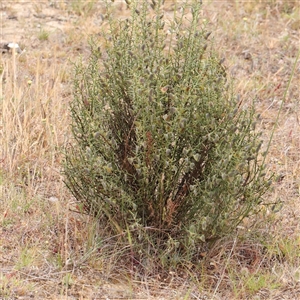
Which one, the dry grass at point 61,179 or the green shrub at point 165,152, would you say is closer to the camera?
the green shrub at point 165,152

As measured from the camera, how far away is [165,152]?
314 cm

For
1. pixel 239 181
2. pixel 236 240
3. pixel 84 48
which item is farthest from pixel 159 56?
pixel 84 48

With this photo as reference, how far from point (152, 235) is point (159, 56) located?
101 cm

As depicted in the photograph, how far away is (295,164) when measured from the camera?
4.48 m

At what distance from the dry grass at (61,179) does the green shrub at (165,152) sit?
8.6 inches

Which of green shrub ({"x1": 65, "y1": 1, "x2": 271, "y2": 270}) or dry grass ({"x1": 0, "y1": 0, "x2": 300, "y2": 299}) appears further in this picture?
dry grass ({"x1": 0, "y1": 0, "x2": 300, "y2": 299})

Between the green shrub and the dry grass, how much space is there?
22 centimetres

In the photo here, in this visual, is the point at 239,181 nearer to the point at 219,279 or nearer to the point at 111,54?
the point at 219,279

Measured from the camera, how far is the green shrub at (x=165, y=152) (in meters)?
3.11

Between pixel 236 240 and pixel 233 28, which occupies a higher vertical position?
pixel 233 28

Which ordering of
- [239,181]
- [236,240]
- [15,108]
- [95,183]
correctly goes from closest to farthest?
[239,181], [95,183], [236,240], [15,108]

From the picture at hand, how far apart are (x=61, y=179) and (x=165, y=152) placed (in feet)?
3.04

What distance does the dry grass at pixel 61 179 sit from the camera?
3267mm

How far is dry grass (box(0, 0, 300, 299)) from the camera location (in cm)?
327
